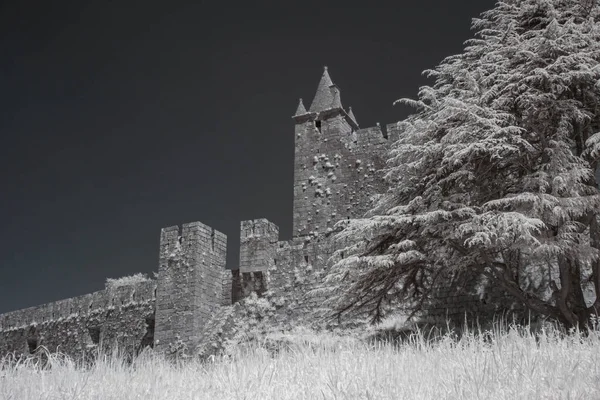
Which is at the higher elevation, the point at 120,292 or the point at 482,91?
the point at 482,91

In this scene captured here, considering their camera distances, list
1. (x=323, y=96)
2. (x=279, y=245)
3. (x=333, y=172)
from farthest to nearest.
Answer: (x=323, y=96), (x=333, y=172), (x=279, y=245)

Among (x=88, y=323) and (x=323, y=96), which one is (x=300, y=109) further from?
(x=88, y=323)

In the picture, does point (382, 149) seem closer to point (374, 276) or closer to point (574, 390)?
point (374, 276)

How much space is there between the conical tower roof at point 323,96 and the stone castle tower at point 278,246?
0.04 meters

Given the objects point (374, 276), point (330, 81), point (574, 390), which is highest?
point (330, 81)

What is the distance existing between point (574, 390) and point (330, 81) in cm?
1722

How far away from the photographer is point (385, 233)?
47.6ft

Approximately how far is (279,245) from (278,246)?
0.05 metres

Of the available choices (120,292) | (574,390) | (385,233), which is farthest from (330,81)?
(574,390)

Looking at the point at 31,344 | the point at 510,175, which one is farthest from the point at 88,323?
the point at 510,175

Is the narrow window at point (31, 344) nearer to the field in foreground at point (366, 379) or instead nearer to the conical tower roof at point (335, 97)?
the conical tower roof at point (335, 97)

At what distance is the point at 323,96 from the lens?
72.0 feet

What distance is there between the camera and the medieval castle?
19188mm

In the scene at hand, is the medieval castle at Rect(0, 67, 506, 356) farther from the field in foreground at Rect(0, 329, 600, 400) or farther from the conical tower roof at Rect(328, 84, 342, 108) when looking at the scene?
the field in foreground at Rect(0, 329, 600, 400)
